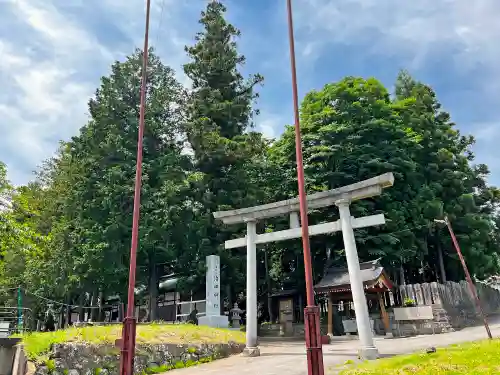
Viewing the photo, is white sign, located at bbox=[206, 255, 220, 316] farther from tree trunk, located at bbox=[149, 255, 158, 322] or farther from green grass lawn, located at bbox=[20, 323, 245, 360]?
tree trunk, located at bbox=[149, 255, 158, 322]

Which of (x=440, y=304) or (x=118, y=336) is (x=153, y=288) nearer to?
(x=118, y=336)

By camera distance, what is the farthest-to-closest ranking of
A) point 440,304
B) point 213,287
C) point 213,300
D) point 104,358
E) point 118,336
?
point 440,304, point 213,287, point 213,300, point 118,336, point 104,358

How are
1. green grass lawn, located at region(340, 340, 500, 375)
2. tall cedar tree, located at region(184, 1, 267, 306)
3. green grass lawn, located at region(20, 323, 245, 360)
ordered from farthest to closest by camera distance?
1. tall cedar tree, located at region(184, 1, 267, 306)
2. green grass lawn, located at region(20, 323, 245, 360)
3. green grass lawn, located at region(340, 340, 500, 375)

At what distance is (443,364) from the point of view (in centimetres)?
835

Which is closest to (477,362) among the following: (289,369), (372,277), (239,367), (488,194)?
(289,369)

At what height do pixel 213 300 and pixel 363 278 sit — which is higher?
pixel 363 278

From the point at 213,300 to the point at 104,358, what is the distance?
8.03 metres

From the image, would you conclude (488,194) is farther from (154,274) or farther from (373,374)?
(373,374)

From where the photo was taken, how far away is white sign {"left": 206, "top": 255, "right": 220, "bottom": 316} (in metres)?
18.5

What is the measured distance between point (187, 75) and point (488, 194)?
26541 mm

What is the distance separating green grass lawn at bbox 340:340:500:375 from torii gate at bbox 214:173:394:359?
75.0 inches

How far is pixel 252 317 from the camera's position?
13922 millimetres

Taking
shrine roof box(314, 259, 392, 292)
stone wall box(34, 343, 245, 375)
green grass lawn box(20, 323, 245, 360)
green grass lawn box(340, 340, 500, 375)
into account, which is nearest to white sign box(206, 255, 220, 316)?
green grass lawn box(20, 323, 245, 360)

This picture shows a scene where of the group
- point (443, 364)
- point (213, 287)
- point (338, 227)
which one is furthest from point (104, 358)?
point (443, 364)
